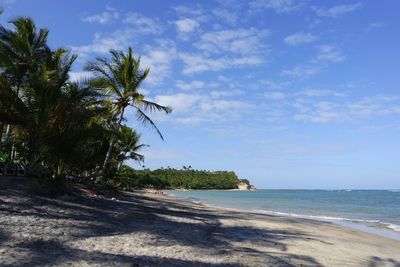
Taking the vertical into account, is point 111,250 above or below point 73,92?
below

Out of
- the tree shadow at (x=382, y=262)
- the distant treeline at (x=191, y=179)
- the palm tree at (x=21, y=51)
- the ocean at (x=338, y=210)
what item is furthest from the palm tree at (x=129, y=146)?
the distant treeline at (x=191, y=179)

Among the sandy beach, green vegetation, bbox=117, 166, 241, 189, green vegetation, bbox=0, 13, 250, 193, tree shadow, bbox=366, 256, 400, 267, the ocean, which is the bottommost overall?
tree shadow, bbox=366, 256, 400, 267

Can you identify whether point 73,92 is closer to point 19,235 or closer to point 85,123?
point 85,123

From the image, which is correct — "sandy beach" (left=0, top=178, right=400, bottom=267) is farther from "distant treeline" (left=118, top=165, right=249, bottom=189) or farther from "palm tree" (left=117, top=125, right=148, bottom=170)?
"distant treeline" (left=118, top=165, right=249, bottom=189)

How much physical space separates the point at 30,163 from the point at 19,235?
30.1 feet

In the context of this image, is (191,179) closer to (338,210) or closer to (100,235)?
(338,210)

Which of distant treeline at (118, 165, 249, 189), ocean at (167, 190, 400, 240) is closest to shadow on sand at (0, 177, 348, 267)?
ocean at (167, 190, 400, 240)

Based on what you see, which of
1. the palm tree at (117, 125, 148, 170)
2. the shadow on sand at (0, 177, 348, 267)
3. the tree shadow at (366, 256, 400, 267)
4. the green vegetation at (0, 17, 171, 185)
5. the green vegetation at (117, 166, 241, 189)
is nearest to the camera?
the shadow on sand at (0, 177, 348, 267)

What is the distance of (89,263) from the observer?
594cm

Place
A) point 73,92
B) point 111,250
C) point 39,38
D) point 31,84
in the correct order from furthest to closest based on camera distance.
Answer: point 39,38 → point 73,92 → point 31,84 → point 111,250

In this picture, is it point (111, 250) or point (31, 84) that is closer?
point (111, 250)

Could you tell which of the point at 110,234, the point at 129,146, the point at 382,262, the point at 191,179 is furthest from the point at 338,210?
the point at 191,179

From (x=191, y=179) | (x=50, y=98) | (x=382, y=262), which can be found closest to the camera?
(x=382, y=262)

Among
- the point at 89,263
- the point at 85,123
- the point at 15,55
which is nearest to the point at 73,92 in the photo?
the point at 85,123
